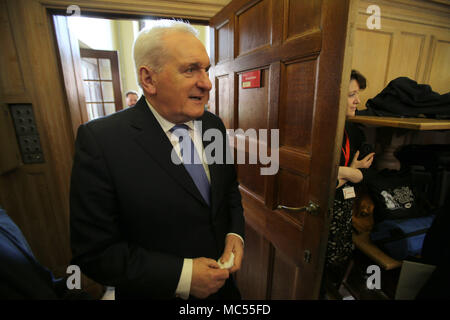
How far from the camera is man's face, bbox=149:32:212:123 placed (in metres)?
0.75

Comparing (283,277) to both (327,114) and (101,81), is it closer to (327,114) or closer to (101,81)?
(327,114)

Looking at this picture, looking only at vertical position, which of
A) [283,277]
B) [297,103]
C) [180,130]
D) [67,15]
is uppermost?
[67,15]

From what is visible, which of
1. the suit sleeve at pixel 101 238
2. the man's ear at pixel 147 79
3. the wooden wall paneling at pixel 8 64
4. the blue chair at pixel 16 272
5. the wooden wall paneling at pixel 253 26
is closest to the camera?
the blue chair at pixel 16 272

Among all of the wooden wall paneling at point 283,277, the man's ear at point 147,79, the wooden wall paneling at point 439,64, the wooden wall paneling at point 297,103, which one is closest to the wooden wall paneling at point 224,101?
the wooden wall paneling at point 297,103

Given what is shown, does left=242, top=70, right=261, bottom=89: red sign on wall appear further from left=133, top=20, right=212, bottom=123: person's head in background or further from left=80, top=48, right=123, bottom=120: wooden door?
left=80, top=48, right=123, bottom=120: wooden door

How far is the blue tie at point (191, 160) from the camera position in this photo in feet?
2.82

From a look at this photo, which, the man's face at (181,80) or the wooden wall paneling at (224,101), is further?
the wooden wall paneling at (224,101)

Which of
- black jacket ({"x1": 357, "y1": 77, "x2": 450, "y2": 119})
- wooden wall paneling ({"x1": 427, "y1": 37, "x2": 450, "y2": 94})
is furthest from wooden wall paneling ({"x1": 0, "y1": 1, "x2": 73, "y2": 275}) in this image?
wooden wall paneling ({"x1": 427, "y1": 37, "x2": 450, "y2": 94})

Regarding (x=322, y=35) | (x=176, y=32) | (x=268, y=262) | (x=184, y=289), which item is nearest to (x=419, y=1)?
(x=322, y=35)

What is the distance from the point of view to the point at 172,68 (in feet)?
2.47

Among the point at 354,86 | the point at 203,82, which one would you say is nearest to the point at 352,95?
the point at 354,86

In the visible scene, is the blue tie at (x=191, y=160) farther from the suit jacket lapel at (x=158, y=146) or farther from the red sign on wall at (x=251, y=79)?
the red sign on wall at (x=251, y=79)

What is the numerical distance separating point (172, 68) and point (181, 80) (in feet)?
0.17

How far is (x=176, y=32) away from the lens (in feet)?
2.48
